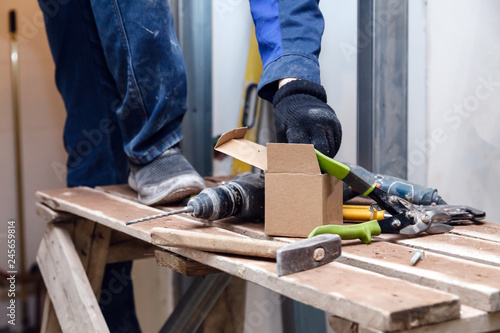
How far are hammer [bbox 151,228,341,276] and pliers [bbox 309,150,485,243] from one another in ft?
0.26

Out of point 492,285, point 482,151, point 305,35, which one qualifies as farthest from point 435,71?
point 492,285

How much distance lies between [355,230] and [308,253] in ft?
0.48

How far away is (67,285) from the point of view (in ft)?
3.84

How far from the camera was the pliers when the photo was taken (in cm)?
77

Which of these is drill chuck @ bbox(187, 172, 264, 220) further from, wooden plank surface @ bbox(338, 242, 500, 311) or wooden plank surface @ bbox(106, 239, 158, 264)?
wooden plank surface @ bbox(106, 239, 158, 264)

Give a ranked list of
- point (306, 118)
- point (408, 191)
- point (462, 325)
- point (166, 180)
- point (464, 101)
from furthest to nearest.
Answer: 1. point (464, 101)
2. point (166, 180)
3. point (408, 191)
4. point (306, 118)
5. point (462, 325)

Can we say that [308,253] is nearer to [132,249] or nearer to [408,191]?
[408,191]

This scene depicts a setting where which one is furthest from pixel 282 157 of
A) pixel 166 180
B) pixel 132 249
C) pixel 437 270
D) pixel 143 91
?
pixel 132 249

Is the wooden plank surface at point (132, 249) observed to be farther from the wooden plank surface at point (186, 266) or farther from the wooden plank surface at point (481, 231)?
the wooden plank surface at point (481, 231)

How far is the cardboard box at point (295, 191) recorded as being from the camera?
2.55 ft

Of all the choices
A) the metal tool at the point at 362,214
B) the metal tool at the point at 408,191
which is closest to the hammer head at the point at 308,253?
the metal tool at the point at 362,214

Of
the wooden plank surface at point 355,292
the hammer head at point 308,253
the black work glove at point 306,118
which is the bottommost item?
the wooden plank surface at point 355,292

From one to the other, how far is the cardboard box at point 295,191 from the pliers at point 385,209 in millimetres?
22

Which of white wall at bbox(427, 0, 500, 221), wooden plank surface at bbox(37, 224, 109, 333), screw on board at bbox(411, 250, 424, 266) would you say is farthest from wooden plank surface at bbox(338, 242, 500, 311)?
white wall at bbox(427, 0, 500, 221)
